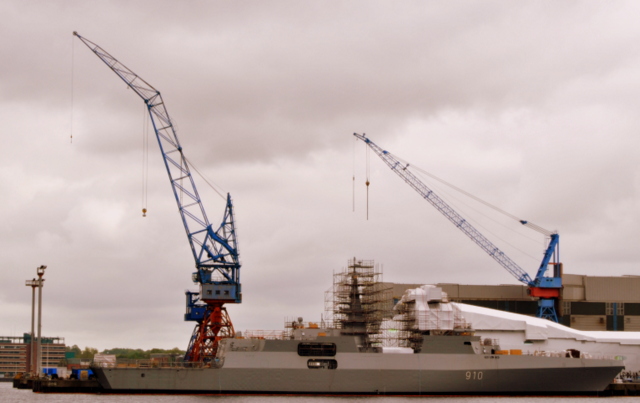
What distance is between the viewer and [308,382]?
56312mm

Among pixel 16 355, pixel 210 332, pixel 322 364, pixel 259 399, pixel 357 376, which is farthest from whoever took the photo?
pixel 16 355

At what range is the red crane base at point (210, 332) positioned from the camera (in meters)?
65.6

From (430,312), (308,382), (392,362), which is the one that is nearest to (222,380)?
(308,382)

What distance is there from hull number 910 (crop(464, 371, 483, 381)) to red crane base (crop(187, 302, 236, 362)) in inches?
735

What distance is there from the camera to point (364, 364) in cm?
5678

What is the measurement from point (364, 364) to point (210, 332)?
617 inches

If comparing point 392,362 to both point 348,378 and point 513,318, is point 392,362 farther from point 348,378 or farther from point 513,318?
point 513,318

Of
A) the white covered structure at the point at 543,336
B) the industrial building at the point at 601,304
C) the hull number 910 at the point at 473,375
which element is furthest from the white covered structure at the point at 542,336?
the industrial building at the point at 601,304

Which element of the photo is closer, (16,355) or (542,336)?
(542,336)

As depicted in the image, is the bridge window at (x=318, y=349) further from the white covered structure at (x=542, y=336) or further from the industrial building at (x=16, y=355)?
the industrial building at (x=16, y=355)

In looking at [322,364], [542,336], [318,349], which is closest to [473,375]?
[322,364]

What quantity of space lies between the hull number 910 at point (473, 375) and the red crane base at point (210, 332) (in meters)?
18.7

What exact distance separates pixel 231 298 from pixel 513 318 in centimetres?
2647

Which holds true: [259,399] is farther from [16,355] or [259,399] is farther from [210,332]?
[16,355]
